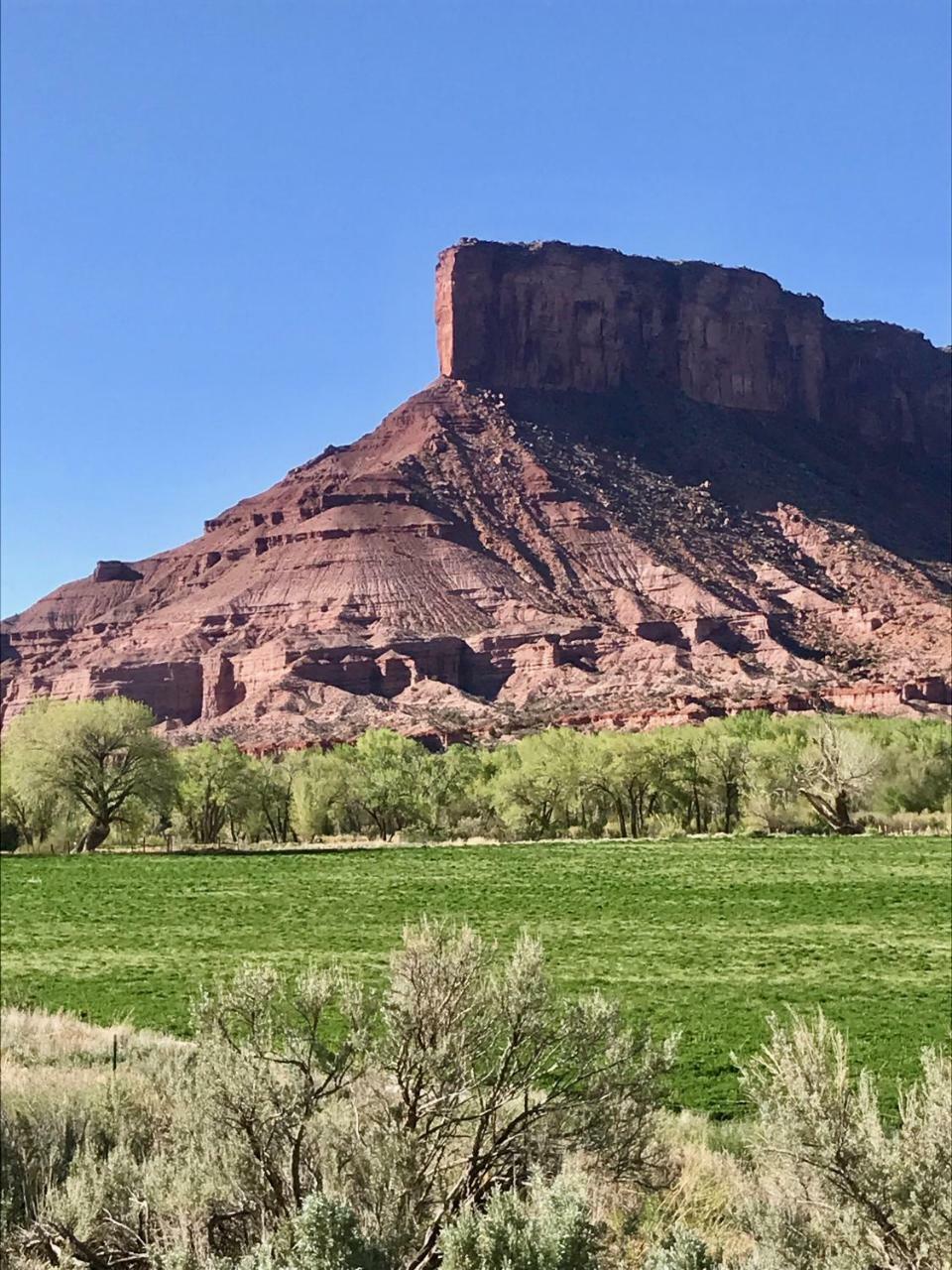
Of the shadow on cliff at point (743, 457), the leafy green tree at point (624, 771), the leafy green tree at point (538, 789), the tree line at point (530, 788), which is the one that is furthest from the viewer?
the shadow on cliff at point (743, 457)

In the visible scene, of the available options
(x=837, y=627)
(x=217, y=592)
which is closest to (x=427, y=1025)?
(x=837, y=627)

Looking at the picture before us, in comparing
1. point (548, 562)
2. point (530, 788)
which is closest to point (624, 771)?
point (530, 788)

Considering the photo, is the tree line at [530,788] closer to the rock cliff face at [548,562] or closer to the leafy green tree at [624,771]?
the leafy green tree at [624,771]

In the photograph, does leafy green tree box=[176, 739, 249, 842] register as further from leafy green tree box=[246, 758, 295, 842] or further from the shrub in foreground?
the shrub in foreground

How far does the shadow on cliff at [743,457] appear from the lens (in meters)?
171

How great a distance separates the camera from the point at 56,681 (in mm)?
146250

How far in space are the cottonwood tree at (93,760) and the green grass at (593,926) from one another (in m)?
3.66

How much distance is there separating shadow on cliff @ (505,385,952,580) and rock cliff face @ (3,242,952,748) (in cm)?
56

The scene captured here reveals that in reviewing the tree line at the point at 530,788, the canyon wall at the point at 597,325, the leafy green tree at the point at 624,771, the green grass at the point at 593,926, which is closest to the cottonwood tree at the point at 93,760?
the tree line at the point at 530,788

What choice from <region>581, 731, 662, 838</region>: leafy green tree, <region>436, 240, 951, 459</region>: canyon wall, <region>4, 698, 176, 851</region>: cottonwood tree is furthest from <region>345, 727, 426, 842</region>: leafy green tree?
<region>436, 240, 951, 459</region>: canyon wall

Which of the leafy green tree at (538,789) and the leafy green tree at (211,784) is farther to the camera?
the leafy green tree at (538,789)

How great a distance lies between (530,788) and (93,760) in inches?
892

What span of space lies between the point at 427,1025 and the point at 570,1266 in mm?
2296

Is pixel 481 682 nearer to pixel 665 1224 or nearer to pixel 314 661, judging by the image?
pixel 314 661
